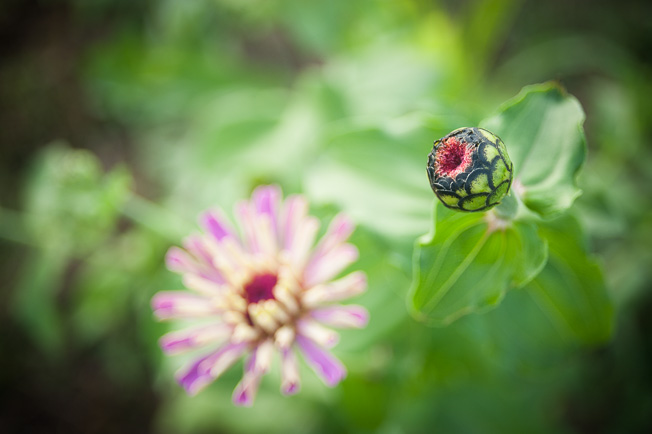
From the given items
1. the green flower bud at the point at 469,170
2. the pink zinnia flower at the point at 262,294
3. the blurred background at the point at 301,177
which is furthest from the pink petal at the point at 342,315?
the green flower bud at the point at 469,170

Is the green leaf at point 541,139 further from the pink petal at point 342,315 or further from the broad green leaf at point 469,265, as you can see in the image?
the pink petal at point 342,315

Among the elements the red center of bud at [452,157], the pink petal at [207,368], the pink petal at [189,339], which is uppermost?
the red center of bud at [452,157]

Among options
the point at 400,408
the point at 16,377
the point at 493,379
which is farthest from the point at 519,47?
the point at 16,377

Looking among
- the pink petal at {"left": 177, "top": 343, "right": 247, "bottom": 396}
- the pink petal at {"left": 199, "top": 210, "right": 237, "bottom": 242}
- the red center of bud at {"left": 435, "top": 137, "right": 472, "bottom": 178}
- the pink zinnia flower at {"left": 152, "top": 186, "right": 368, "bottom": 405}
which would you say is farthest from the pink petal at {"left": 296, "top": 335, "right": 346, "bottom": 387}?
the red center of bud at {"left": 435, "top": 137, "right": 472, "bottom": 178}

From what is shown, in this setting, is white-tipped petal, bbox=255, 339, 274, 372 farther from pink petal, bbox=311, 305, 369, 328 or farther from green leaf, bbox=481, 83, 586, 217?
green leaf, bbox=481, 83, 586, 217

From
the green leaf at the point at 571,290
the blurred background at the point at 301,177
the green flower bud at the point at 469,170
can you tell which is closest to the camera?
the green flower bud at the point at 469,170

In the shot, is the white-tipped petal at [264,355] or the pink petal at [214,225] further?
the pink petal at [214,225]

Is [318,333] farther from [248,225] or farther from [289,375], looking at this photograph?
[248,225]
